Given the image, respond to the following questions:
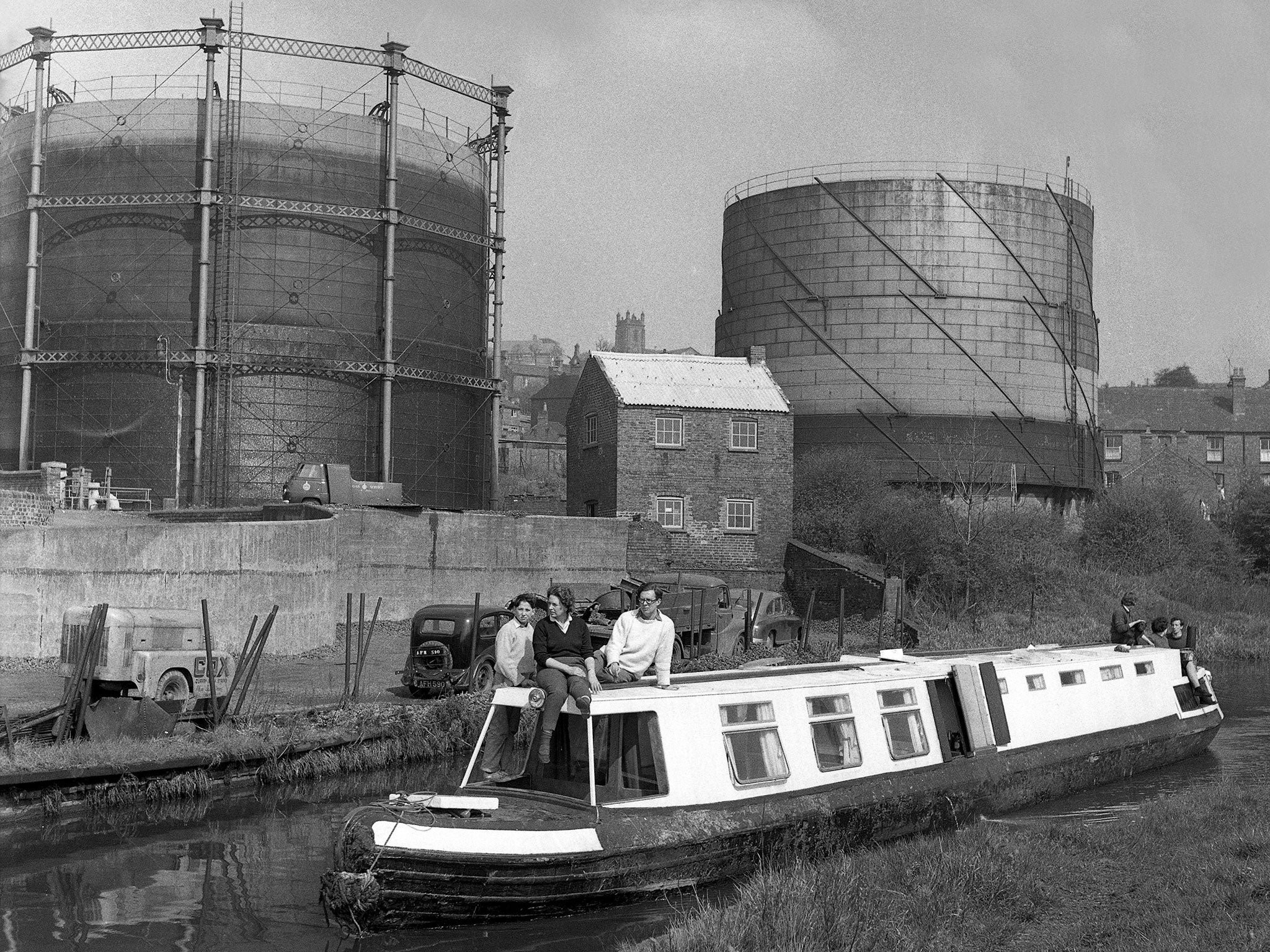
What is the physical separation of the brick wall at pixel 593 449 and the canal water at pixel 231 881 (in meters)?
22.7

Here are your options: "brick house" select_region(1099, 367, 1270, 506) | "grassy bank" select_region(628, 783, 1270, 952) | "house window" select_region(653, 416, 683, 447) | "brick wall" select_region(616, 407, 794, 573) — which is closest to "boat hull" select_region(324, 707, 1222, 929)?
"grassy bank" select_region(628, 783, 1270, 952)

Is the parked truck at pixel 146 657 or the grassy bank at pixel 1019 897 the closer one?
the grassy bank at pixel 1019 897

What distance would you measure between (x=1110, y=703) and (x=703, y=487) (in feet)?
72.8

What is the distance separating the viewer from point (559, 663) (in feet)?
45.0

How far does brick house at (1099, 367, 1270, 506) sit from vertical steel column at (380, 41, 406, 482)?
44.9m

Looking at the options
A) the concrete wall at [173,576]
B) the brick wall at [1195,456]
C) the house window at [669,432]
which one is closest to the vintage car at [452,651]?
the concrete wall at [173,576]

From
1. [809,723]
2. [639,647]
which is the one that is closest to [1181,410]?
[809,723]

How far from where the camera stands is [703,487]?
4281 centimetres

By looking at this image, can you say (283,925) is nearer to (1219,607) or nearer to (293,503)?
(293,503)

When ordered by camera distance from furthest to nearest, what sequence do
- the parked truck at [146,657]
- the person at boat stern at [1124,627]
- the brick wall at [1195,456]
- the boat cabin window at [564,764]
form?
the brick wall at [1195,456] < the person at boat stern at [1124,627] < the parked truck at [146,657] < the boat cabin window at [564,764]

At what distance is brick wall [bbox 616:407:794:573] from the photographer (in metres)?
42.4

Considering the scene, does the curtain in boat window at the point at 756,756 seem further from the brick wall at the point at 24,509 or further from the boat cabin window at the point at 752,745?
the brick wall at the point at 24,509

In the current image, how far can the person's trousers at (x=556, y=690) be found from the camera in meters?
13.6

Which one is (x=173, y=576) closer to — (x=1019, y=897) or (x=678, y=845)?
(x=678, y=845)
